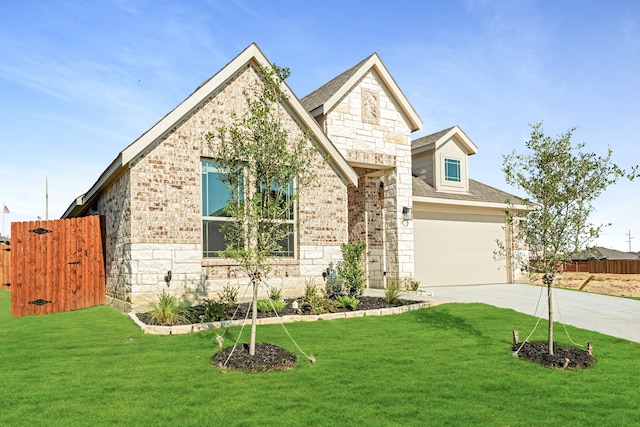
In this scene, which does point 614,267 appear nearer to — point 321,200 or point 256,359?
point 321,200

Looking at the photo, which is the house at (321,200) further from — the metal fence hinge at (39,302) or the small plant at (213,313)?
the metal fence hinge at (39,302)

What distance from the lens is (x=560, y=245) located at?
880 cm

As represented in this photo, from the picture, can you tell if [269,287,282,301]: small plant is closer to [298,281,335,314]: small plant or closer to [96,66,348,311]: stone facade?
[96,66,348,311]: stone facade

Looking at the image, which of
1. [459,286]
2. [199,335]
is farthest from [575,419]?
→ [459,286]

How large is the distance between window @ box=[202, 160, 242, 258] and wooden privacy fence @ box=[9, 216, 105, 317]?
Answer: 3.44 meters

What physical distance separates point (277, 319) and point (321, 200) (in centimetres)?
445

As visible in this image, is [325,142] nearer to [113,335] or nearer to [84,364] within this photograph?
[113,335]

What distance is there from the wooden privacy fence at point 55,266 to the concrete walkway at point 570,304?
9.54 metres

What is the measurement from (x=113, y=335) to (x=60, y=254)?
14.7 feet

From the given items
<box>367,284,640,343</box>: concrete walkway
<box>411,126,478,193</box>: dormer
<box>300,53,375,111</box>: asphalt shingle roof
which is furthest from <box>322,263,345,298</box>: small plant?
<box>411,126,478,193</box>: dormer

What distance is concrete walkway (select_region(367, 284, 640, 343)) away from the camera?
37.2 feet

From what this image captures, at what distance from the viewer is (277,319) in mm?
11039

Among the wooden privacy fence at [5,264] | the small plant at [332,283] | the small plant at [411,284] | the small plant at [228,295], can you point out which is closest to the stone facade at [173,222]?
the small plant at [228,295]

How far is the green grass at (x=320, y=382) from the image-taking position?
5738 mm
